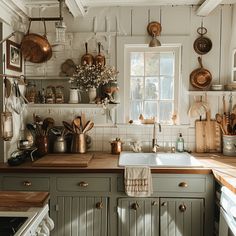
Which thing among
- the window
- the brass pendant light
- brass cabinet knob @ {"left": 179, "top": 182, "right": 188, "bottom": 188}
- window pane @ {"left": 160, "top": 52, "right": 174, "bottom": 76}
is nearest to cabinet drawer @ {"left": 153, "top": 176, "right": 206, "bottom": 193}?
brass cabinet knob @ {"left": 179, "top": 182, "right": 188, "bottom": 188}

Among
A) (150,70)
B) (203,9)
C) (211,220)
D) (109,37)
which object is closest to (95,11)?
(109,37)

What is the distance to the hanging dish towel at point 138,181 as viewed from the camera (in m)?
2.30

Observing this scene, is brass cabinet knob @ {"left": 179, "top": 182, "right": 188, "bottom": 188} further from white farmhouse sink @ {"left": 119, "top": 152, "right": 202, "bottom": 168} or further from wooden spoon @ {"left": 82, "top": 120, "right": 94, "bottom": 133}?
wooden spoon @ {"left": 82, "top": 120, "right": 94, "bottom": 133}

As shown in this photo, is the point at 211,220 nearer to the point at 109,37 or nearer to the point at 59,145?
the point at 59,145

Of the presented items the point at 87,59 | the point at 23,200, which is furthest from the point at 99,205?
the point at 87,59

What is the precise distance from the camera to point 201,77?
2867 mm

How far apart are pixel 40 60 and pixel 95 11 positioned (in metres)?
0.76

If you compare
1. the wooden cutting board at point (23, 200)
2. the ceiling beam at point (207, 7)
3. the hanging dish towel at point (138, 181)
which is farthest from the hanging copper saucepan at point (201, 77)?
the wooden cutting board at point (23, 200)

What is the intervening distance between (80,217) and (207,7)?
2.22 metres

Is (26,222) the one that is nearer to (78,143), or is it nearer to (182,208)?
(182,208)

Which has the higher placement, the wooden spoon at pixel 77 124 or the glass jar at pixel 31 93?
the glass jar at pixel 31 93

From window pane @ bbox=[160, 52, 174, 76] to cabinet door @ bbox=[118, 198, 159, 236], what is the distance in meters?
1.35

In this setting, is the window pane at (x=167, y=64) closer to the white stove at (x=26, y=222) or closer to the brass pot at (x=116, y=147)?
the brass pot at (x=116, y=147)

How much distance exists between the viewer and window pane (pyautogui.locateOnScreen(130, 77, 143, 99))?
9.87ft
